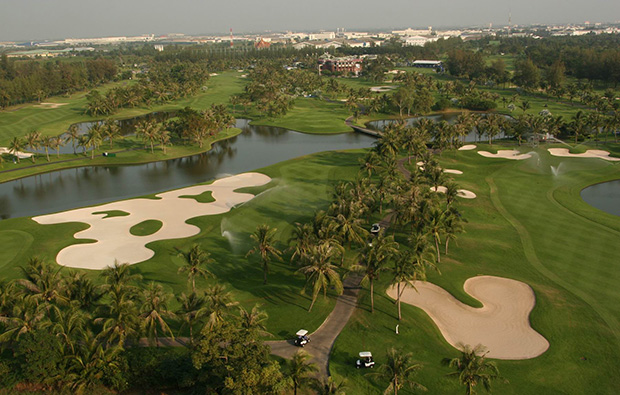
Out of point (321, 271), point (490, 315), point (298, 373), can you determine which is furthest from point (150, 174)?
point (490, 315)

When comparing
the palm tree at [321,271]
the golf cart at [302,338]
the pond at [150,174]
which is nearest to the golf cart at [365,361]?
the golf cart at [302,338]

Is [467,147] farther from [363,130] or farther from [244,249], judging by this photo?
[244,249]

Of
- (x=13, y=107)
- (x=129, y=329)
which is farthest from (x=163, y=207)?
(x=13, y=107)

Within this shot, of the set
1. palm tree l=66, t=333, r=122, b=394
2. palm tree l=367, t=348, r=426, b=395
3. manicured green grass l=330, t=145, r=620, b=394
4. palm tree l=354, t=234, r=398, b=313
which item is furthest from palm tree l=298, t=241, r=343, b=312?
palm tree l=66, t=333, r=122, b=394

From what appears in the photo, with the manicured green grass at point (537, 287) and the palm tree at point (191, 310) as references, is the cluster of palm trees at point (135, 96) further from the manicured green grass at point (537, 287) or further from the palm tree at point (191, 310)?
the palm tree at point (191, 310)

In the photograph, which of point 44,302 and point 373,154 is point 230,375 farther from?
point 373,154

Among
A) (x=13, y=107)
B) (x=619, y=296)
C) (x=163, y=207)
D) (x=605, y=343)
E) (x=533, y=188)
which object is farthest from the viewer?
(x=13, y=107)

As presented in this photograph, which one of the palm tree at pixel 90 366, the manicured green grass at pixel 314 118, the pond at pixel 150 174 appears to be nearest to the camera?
the palm tree at pixel 90 366
